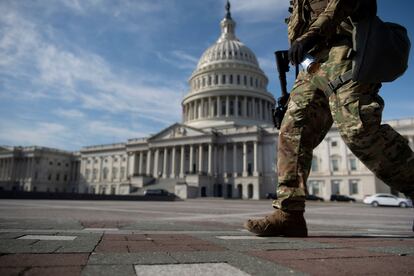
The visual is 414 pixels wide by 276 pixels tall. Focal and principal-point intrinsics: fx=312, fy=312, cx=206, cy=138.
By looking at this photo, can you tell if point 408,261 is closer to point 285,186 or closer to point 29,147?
point 285,186

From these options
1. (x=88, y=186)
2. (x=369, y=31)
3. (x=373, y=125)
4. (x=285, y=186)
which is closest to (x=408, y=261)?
(x=373, y=125)

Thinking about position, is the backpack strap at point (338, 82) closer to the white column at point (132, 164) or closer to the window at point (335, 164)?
the window at point (335, 164)

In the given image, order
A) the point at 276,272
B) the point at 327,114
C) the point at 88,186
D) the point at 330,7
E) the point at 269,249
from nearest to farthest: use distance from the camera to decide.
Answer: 1. the point at 276,272
2. the point at 269,249
3. the point at 330,7
4. the point at 327,114
5. the point at 88,186

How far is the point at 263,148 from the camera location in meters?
60.0

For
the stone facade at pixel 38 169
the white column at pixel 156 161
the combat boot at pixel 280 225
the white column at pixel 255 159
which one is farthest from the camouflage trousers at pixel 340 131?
the stone facade at pixel 38 169

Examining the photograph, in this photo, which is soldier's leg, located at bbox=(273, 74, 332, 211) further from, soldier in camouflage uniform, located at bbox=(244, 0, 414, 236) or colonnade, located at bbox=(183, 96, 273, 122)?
colonnade, located at bbox=(183, 96, 273, 122)

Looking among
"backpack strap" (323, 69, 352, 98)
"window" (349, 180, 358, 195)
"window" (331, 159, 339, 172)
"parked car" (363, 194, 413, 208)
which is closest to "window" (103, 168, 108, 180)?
"window" (331, 159, 339, 172)

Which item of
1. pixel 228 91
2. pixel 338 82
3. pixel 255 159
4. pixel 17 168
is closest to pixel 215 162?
pixel 255 159

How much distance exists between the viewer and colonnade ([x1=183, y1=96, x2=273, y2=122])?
235ft

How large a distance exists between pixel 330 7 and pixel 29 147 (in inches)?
3800

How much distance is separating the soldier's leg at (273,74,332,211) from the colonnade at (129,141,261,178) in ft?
179

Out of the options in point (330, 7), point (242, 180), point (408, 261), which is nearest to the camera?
point (408, 261)

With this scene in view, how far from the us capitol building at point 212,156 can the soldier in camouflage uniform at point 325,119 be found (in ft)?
161

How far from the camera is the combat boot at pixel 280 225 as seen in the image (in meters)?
3.76
